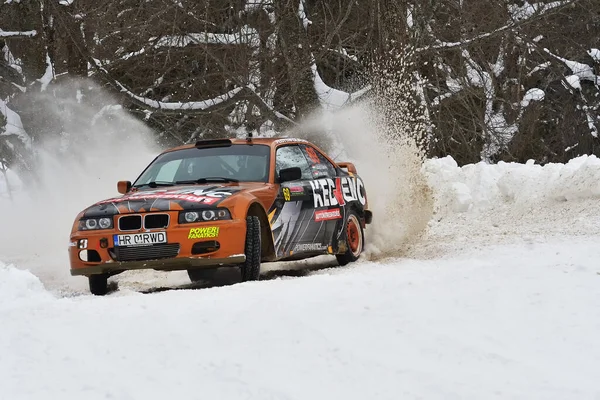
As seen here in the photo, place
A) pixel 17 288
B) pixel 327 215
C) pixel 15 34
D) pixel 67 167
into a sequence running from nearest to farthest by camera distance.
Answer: pixel 17 288 → pixel 327 215 → pixel 67 167 → pixel 15 34

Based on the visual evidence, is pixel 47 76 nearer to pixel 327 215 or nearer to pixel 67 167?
pixel 67 167

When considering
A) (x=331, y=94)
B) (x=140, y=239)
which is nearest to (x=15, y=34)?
(x=331, y=94)

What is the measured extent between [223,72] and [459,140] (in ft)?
22.1

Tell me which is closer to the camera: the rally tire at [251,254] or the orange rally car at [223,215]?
the orange rally car at [223,215]

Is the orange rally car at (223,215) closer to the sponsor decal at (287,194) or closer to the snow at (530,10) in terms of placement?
the sponsor decal at (287,194)

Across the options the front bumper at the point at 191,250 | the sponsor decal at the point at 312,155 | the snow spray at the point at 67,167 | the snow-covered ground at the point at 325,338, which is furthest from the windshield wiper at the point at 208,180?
the snow spray at the point at 67,167

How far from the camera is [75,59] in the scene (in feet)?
74.7

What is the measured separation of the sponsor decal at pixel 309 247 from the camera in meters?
9.34

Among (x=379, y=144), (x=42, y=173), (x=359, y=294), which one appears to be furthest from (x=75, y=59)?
(x=359, y=294)

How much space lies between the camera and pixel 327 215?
997 cm

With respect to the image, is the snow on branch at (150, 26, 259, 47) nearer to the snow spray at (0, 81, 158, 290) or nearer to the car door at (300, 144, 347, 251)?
the snow spray at (0, 81, 158, 290)

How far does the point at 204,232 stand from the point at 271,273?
213 centimetres

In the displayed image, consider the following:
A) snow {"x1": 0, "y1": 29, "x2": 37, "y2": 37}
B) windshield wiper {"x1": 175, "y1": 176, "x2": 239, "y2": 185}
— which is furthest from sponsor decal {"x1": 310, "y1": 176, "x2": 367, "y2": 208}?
snow {"x1": 0, "y1": 29, "x2": 37, "y2": 37}

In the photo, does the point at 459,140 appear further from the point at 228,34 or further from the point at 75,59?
the point at 75,59
